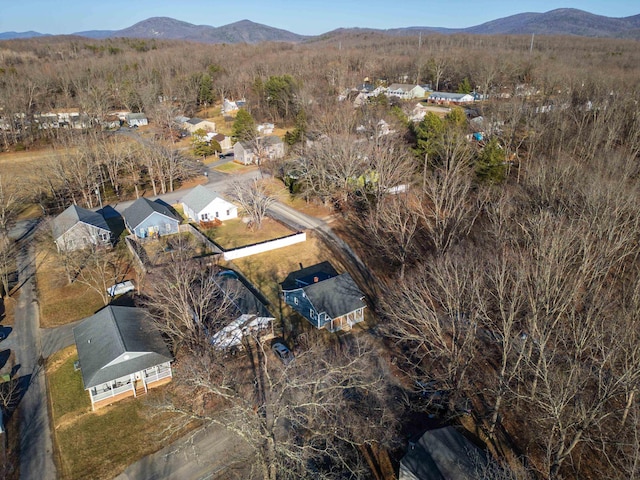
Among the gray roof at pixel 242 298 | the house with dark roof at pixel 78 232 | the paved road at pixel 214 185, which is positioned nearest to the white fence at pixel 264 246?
the gray roof at pixel 242 298

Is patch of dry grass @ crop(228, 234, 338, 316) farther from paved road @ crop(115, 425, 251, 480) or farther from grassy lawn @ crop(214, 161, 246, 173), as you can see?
grassy lawn @ crop(214, 161, 246, 173)

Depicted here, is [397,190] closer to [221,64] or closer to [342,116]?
[342,116]

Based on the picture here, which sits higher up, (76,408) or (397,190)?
(397,190)

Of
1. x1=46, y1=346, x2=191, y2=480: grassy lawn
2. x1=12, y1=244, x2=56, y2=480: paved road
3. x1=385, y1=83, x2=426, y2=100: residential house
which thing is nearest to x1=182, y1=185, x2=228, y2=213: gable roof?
x1=12, y1=244, x2=56, y2=480: paved road

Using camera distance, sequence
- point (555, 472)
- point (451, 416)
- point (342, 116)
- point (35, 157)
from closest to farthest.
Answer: point (555, 472)
point (451, 416)
point (342, 116)
point (35, 157)

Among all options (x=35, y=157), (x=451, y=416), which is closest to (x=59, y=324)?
(x=451, y=416)

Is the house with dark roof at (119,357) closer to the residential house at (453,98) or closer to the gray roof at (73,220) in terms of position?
the gray roof at (73,220)

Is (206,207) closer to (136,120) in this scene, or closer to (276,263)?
(276,263)

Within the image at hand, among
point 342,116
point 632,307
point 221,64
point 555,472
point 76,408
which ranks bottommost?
point 76,408
